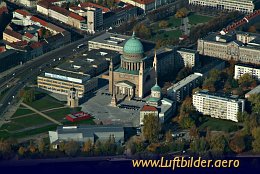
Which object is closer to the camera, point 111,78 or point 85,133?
point 85,133

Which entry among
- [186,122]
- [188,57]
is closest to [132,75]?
[188,57]

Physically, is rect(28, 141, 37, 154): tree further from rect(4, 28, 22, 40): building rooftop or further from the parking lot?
rect(4, 28, 22, 40): building rooftop

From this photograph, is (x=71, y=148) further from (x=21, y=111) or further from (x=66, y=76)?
(x=66, y=76)

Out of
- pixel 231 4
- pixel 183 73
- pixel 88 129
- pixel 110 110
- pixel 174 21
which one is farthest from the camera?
pixel 231 4

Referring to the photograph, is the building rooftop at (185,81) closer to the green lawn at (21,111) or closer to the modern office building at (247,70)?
the modern office building at (247,70)

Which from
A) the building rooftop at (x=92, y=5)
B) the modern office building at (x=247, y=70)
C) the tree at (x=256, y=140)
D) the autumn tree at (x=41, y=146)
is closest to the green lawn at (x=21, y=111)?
the autumn tree at (x=41, y=146)
